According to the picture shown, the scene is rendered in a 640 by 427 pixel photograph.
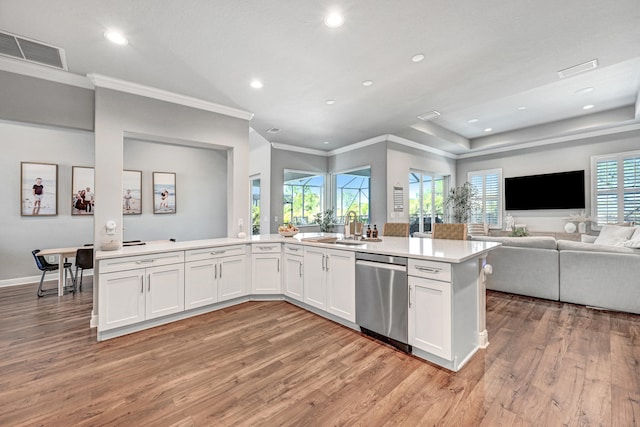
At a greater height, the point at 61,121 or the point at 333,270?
the point at 61,121

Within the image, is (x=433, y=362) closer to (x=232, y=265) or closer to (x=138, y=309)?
(x=232, y=265)

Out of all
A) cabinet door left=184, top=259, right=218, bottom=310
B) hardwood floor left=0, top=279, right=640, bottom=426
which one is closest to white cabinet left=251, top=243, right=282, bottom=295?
cabinet door left=184, top=259, right=218, bottom=310

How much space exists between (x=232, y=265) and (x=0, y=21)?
3.18 metres

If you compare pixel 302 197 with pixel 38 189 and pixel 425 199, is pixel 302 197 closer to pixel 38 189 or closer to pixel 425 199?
pixel 425 199

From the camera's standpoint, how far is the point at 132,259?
9.77ft

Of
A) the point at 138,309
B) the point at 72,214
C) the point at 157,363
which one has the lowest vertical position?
the point at 157,363

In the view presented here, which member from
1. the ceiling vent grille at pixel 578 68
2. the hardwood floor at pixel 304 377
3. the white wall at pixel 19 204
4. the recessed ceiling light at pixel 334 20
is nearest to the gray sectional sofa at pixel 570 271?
the hardwood floor at pixel 304 377

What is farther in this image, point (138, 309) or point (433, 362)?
point (138, 309)

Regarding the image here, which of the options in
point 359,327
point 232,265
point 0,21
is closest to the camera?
point 0,21

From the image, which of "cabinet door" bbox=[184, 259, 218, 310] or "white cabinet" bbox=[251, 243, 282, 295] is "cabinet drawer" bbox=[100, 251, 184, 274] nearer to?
"cabinet door" bbox=[184, 259, 218, 310]

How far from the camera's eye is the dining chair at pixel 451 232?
352 centimetres

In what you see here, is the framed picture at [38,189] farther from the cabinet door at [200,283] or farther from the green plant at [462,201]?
the green plant at [462,201]

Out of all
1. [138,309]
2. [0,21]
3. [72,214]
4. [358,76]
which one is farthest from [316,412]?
[72,214]

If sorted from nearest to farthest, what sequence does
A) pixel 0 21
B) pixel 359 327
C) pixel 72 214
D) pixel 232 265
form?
pixel 0 21 → pixel 359 327 → pixel 232 265 → pixel 72 214
